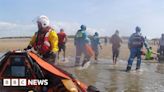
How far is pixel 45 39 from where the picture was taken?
29.6 feet

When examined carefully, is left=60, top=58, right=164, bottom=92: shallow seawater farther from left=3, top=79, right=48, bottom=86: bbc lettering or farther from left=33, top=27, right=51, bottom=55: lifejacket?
left=3, top=79, right=48, bottom=86: bbc lettering

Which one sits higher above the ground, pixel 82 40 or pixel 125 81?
pixel 82 40

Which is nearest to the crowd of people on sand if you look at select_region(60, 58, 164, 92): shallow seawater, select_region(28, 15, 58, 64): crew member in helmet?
select_region(28, 15, 58, 64): crew member in helmet

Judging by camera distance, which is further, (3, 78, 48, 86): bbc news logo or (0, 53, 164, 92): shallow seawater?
(0, 53, 164, 92): shallow seawater

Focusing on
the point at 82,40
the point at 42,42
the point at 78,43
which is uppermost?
the point at 42,42

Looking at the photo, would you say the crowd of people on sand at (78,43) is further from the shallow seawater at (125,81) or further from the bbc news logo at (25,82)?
the shallow seawater at (125,81)

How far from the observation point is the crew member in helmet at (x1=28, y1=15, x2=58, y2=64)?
29.7 ft

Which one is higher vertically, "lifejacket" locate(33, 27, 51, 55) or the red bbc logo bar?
"lifejacket" locate(33, 27, 51, 55)

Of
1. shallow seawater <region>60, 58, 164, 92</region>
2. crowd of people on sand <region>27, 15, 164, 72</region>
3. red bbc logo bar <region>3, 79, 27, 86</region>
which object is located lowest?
shallow seawater <region>60, 58, 164, 92</region>

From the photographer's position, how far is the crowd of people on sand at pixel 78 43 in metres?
9.09

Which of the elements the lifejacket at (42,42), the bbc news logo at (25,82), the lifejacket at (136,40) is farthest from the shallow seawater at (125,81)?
the bbc news logo at (25,82)

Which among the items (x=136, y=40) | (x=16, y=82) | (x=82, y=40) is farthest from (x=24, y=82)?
(x=82, y=40)

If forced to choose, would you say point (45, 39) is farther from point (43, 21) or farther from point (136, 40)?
point (136, 40)

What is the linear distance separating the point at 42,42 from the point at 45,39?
0.11 meters
